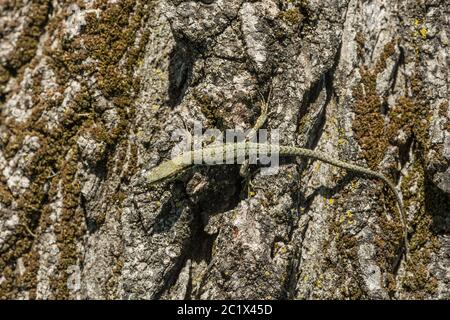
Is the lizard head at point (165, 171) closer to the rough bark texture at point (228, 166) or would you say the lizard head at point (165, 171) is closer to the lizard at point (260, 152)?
the lizard at point (260, 152)

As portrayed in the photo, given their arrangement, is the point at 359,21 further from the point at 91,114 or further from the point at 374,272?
the point at 91,114

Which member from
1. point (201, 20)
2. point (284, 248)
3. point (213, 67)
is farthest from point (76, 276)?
point (201, 20)

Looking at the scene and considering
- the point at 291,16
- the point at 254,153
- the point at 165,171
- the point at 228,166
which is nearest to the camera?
the point at 165,171

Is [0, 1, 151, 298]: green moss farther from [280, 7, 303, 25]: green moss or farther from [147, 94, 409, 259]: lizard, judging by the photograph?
[280, 7, 303, 25]: green moss

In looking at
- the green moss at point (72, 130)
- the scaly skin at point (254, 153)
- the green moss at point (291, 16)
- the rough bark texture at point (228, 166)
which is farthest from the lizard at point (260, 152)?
the green moss at point (291, 16)

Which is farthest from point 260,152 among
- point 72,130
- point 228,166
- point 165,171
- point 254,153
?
point 72,130

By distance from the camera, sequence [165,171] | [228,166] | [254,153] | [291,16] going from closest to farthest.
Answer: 1. [165,171]
2. [291,16]
3. [254,153]
4. [228,166]

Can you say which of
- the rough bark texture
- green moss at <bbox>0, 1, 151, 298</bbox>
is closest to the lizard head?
the rough bark texture

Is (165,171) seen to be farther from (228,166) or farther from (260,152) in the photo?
(260,152)
